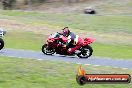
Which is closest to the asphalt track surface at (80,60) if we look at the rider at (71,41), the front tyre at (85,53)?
the front tyre at (85,53)

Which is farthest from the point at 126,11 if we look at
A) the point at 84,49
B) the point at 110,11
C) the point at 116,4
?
the point at 84,49

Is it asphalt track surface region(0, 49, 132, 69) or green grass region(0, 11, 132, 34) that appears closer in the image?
asphalt track surface region(0, 49, 132, 69)

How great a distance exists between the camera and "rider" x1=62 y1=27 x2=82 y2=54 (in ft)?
74.8

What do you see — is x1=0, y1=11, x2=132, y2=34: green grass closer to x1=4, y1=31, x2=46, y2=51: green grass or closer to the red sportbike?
x1=4, y1=31, x2=46, y2=51: green grass

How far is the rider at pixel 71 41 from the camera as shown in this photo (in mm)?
22812

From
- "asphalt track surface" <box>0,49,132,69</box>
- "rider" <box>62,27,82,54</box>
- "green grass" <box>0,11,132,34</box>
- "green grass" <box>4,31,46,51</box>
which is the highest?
"rider" <box>62,27,82,54</box>

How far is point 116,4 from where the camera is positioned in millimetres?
78062

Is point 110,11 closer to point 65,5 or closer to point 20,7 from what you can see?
point 65,5

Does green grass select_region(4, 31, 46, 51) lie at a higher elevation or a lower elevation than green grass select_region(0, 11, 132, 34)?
higher

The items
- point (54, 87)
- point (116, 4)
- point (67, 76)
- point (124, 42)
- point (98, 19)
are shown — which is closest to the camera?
point (54, 87)

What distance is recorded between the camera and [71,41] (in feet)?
75.4

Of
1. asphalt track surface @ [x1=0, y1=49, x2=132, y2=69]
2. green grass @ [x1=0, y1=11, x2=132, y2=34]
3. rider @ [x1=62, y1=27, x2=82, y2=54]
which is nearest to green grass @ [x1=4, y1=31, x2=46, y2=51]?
rider @ [x1=62, y1=27, x2=82, y2=54]

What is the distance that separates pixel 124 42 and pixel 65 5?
47840mm

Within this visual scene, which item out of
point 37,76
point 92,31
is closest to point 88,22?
point 92,31
